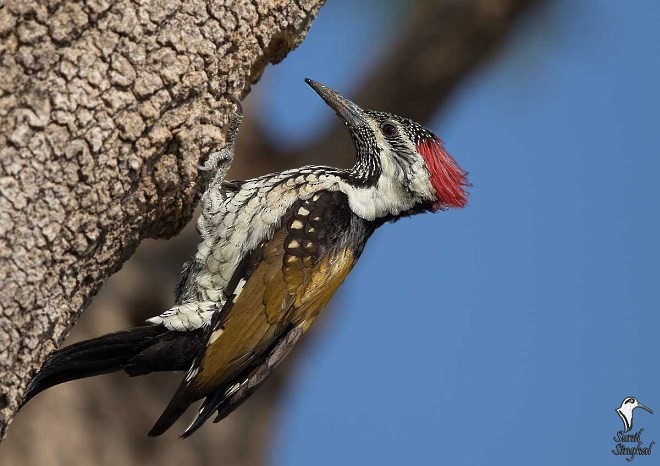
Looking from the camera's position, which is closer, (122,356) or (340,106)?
(122,356)

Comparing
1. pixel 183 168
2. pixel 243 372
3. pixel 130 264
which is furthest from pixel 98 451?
pixel 183 168

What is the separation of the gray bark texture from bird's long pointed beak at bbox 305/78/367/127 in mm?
763

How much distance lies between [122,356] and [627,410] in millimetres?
4216

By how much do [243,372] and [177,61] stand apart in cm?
129

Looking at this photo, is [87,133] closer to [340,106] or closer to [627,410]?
[340,106]

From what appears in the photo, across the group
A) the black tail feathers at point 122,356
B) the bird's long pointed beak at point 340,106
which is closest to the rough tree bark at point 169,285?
the bird's long pointed beak at point 340,106

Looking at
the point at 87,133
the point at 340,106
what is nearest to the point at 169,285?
the point at 340,106

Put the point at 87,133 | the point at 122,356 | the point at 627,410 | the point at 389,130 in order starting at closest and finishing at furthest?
1. the point at 87,133
2. the point at 122,356
3. the point at 389,130
4. the point at 627,410

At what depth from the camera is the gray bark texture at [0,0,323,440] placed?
3.04 meters

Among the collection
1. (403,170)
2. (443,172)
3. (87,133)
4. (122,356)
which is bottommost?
(122,356)

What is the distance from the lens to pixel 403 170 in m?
4.46

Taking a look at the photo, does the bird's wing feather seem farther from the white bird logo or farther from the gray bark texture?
the white bird logo

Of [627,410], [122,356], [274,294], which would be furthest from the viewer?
[627,410]

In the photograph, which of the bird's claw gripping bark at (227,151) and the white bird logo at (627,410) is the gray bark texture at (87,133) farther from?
the white bird logo at (627,410)
